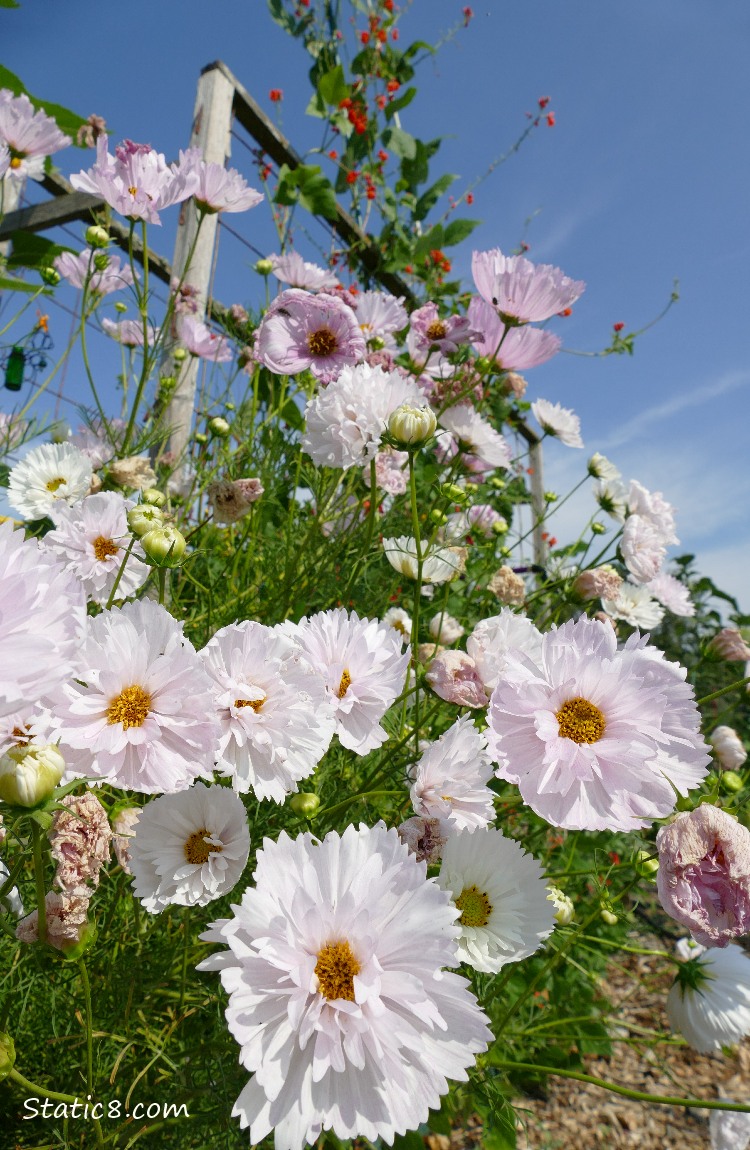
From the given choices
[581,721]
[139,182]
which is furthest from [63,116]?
[581,721]

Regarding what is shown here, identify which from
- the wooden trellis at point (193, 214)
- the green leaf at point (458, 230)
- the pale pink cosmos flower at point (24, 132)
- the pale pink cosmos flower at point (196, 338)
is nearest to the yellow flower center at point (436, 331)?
the wooden trellis at point (193, 214)

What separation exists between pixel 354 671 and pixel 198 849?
18 centimetres

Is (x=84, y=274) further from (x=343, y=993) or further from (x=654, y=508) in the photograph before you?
(x=343, y=993)

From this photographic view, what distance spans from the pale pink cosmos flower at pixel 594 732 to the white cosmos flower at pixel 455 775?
90mm

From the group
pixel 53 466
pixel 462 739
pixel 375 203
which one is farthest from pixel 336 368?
pixel 375 203

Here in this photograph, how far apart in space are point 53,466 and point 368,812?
60 centimetres

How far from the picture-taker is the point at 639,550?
100 cm

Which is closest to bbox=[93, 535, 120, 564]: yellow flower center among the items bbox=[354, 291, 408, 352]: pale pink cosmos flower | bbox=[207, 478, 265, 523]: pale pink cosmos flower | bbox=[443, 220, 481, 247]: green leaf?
bbox=[207, 478, 265, 523]: pale pink cosmos flower

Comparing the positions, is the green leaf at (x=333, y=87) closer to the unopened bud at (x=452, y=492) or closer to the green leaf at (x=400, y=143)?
the green leaf at (x=400, y=143)

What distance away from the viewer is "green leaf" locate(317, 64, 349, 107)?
75.0 inches

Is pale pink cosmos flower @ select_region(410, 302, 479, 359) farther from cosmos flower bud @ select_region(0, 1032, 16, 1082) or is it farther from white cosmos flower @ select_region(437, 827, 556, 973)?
cosmos flower bud @ select_region(0, 1032, 16, 1082)

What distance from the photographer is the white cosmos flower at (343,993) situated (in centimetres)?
33

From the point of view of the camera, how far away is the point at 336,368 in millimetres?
839

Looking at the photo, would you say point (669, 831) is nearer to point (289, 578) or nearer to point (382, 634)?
point (382, 634)
